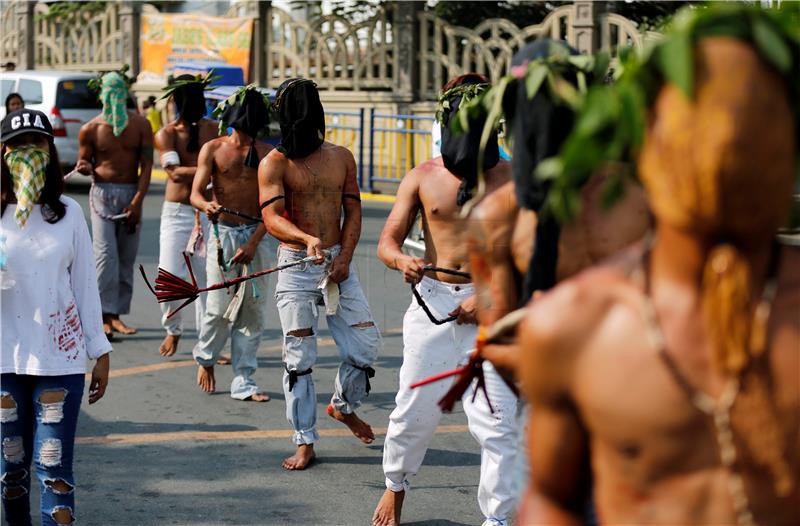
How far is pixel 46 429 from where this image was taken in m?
5.29

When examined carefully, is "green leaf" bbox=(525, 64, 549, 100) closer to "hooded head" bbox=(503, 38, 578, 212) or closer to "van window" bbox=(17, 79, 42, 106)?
"hooded head" bbox=(503, 38, 578, 212)

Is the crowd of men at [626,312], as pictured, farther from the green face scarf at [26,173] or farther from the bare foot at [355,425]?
the green face scarf at [26,173]

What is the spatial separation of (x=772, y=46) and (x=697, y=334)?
524 millimetres

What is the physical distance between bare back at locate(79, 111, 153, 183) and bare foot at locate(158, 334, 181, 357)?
161 cm

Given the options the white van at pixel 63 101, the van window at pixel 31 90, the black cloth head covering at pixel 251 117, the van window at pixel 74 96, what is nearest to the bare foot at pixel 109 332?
the black cloth head covering at pixel 251 117

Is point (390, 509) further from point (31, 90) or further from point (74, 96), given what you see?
point (31, 90)

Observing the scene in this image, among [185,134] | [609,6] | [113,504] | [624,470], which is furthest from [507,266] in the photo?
[609,6]

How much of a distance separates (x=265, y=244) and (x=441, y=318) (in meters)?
3.43

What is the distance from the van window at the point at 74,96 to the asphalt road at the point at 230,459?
1376 cm

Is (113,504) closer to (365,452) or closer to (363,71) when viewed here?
(365,452)

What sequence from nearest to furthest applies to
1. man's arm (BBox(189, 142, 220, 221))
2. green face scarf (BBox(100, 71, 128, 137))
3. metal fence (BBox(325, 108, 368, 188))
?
man's arm (BBox(189, 142, 220, 221)) → green face scarf (BBox(100, 71, 128, 137)) → metal fence (BBox(325, 108, 368, 188))

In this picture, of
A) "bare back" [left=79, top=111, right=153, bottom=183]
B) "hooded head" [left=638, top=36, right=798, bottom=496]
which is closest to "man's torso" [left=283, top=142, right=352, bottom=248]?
"bare back" [left=79, top=111, right=153, bottom=183]

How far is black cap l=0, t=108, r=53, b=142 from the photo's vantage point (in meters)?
5.43

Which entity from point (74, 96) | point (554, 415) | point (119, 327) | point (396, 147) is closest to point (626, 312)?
point (554, 415)
